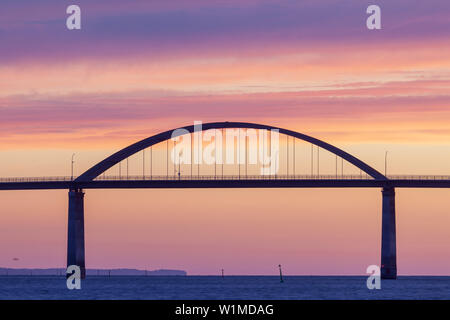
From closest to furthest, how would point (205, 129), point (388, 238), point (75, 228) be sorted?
point (205, 129), point (388, 238), point (75, 228)

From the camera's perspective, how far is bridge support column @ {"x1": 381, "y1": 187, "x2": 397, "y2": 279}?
581 ft

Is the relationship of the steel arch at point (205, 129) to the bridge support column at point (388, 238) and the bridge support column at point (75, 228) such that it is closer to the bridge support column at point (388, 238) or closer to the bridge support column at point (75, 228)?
the bridge support column at point (75, 228)

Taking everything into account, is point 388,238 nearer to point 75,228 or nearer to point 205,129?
point 205,129

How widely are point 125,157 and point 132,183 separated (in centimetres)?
967

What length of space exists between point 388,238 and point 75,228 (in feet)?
151

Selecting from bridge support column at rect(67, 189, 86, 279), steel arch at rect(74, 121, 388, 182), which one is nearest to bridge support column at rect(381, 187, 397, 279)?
steel arch at rect(74, 121, 388, 182)

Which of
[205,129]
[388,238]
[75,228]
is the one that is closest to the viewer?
[205,129]

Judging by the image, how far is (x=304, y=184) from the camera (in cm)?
16988

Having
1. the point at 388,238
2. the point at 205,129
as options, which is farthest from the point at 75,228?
the point at 388,238

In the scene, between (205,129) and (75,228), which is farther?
(75,228)

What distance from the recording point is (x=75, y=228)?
18112 cm
